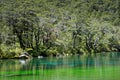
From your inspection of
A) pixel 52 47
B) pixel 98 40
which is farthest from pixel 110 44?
pixel 52 47

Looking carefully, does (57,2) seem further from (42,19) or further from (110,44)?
(42,19)

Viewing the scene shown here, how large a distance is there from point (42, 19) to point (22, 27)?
751 cm

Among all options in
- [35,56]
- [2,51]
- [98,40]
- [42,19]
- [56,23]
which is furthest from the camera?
[98,40]

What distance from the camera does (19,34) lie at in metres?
91.7

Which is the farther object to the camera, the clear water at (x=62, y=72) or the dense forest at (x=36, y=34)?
the dense forest at (x=36, y=34)

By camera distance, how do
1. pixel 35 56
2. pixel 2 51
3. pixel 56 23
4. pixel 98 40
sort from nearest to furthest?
1. pixel 2 51
2. pixel 35 56
3. pixel 56 23
4. pixel 98 40

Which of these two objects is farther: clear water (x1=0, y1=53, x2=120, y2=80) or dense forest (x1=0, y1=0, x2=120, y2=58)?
dense forest (x1=0, y1=0, x2=120, y2=58)

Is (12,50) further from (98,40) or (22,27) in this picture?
(98,40)

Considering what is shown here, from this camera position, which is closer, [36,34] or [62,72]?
[62,72]

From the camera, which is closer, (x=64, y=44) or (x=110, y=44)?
(x=64, y=44)

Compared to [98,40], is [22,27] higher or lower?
higher

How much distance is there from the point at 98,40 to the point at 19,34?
36628 millimetres

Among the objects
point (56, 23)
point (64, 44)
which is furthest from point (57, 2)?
point (64, 44)

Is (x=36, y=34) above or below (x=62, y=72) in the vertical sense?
below
